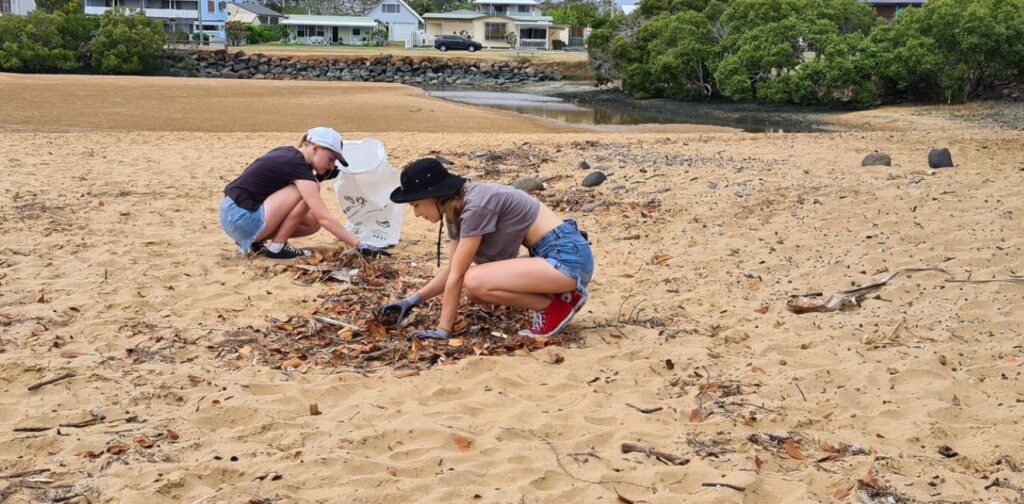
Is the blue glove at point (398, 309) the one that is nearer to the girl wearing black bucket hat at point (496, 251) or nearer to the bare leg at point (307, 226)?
the girl wearing black bucket hat at point (496, 251)

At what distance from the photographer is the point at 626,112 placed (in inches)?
1238

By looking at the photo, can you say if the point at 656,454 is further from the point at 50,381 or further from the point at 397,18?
the point at 397,18

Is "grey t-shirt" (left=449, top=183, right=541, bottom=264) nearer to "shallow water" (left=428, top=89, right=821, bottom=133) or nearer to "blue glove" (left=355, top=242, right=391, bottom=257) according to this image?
"blue glove" (left=355, top=242, right=391, bottom=257)

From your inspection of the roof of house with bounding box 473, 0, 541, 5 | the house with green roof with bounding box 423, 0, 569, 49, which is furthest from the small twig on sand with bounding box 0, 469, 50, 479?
the roof of house with bounding box 473, 0, 541, 5

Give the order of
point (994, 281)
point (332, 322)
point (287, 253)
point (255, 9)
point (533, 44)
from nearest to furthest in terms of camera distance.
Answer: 1. point (332, 322)
2. point (994, 281)
3. point (287, 253)
4. point (533, 44)
5. point (255, 9)

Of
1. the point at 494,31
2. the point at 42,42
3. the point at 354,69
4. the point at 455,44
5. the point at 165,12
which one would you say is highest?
the point at 165,12

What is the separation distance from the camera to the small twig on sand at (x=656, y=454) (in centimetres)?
388

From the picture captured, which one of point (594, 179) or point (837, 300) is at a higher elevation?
point (594, 179)

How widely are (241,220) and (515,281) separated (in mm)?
2692

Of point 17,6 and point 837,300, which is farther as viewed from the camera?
point 17,6

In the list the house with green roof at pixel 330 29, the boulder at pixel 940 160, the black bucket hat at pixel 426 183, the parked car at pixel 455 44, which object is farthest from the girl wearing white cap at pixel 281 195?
the house with green roof at pixel 330 29

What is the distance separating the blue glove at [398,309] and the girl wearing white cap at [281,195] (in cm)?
143

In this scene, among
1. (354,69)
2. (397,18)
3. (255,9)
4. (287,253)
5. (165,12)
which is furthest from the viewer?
(255,9)

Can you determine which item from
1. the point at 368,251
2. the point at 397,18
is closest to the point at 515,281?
the point at 368,251
